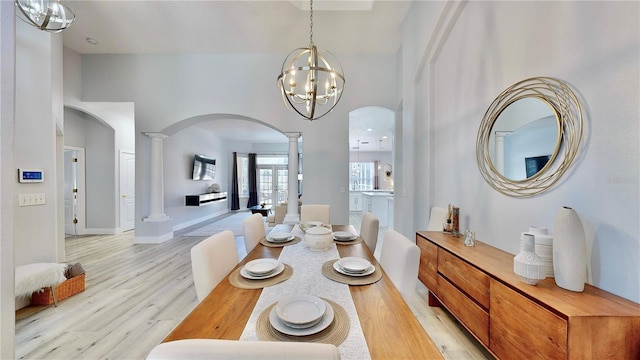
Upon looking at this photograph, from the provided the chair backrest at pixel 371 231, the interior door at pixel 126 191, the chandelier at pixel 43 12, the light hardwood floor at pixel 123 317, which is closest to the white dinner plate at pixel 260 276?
the light hardwood floor at pixel 123 317

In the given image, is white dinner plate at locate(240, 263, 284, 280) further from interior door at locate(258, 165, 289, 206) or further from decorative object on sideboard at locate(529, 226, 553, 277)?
interior door at locate(258, 165, 289, 206)

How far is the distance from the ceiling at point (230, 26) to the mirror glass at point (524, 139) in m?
2.39

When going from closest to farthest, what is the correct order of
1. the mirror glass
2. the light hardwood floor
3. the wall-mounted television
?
the mirror glass, the light hardwood floor, the wall-mounted television

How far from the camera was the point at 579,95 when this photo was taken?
126 cm

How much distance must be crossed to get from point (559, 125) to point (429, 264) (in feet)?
4.53

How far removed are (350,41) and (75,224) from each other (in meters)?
6.76

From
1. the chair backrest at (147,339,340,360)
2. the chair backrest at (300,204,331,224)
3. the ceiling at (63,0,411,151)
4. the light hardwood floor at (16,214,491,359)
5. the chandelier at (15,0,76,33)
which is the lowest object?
the light hardwood floor at (16,214,491,359)

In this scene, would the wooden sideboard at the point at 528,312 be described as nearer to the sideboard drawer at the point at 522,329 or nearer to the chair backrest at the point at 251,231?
the sideboard drawer at the point at 522,329

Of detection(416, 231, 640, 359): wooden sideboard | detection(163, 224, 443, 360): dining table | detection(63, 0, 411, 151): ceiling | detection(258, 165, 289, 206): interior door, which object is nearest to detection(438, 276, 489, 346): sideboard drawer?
detection(416, 231, 640, 359): wooden sideboard

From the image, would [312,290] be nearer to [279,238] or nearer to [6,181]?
[279,238]

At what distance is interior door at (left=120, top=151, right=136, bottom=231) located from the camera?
5.48m

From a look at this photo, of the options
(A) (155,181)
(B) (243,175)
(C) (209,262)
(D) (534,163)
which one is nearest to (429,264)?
(D) (534,163)

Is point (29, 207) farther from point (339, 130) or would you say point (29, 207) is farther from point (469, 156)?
point (469, 156)

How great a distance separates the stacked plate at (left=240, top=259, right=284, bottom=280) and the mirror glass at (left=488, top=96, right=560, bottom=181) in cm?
168
